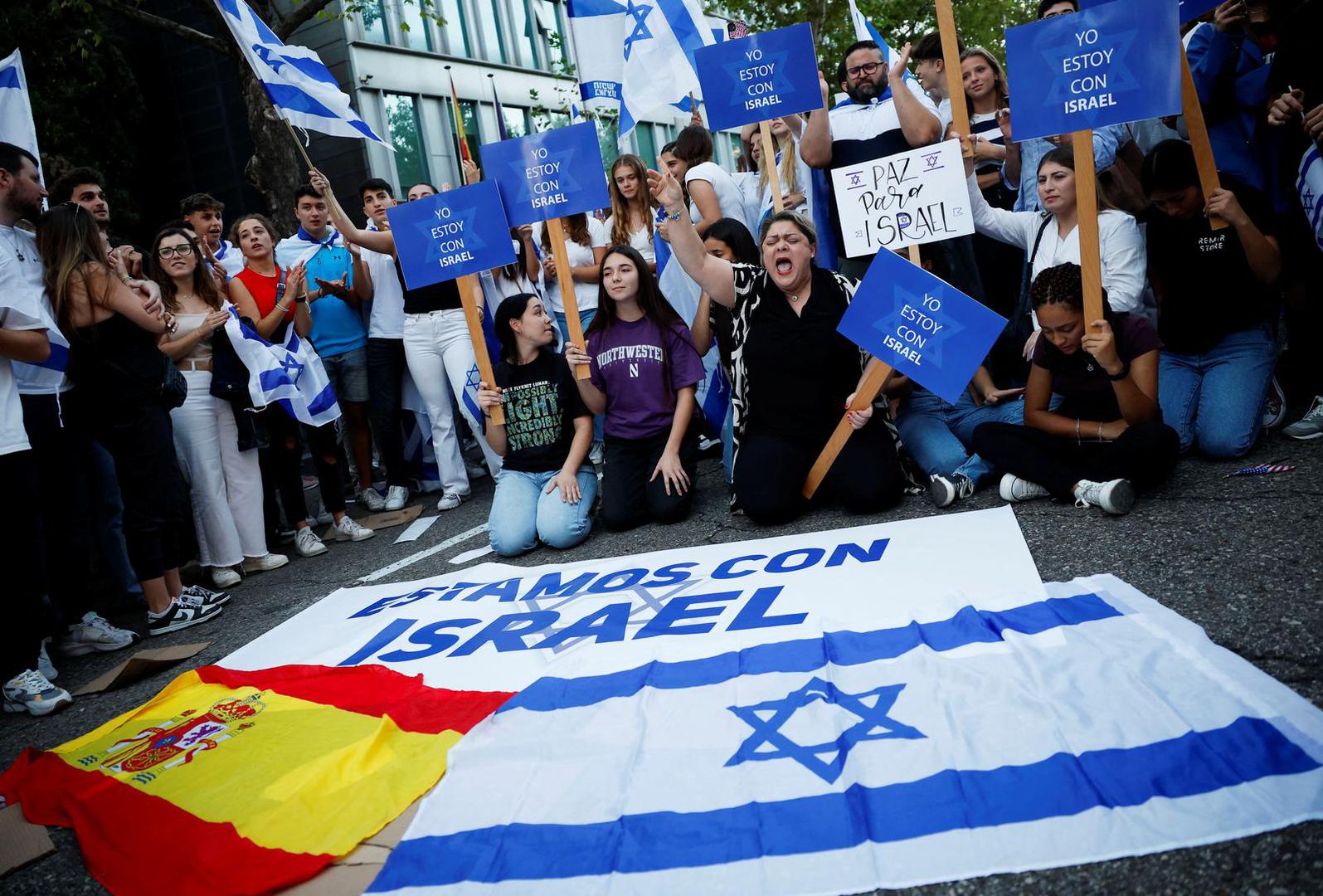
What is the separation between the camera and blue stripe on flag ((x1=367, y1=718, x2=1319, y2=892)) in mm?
2037

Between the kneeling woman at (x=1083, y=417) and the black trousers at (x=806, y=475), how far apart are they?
45 cm

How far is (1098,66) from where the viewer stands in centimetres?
405

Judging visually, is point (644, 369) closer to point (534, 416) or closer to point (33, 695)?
point (534, 416)

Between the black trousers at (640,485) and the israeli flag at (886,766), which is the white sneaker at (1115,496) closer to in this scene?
the israeli flag at (886,766)

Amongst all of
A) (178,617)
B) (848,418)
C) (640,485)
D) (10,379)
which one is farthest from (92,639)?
(848,418)

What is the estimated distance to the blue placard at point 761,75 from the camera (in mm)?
5387

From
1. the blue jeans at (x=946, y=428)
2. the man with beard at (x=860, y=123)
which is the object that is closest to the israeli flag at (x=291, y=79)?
the man with beard at (x=860, y=123)

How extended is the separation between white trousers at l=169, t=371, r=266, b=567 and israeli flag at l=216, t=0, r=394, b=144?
162cm

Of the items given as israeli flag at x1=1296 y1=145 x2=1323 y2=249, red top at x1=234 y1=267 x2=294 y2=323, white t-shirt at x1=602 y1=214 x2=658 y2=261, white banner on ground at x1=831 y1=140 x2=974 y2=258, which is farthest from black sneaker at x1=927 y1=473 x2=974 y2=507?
red top at x1=234 y1=267 x2=294 y2=323

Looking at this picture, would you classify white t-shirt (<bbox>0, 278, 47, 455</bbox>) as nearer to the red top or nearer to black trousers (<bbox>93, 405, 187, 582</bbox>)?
black trousers (<bbox>93, 405, 187, 582</bbox>)

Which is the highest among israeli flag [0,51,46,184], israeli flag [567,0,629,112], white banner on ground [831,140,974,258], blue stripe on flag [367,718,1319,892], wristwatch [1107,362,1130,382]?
israeli flag [567,0,629,112]

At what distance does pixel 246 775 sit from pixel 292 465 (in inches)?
142

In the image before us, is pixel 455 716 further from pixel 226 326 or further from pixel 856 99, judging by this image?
pixel 856 99

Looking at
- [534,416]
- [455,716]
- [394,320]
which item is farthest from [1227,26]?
[394,320]
